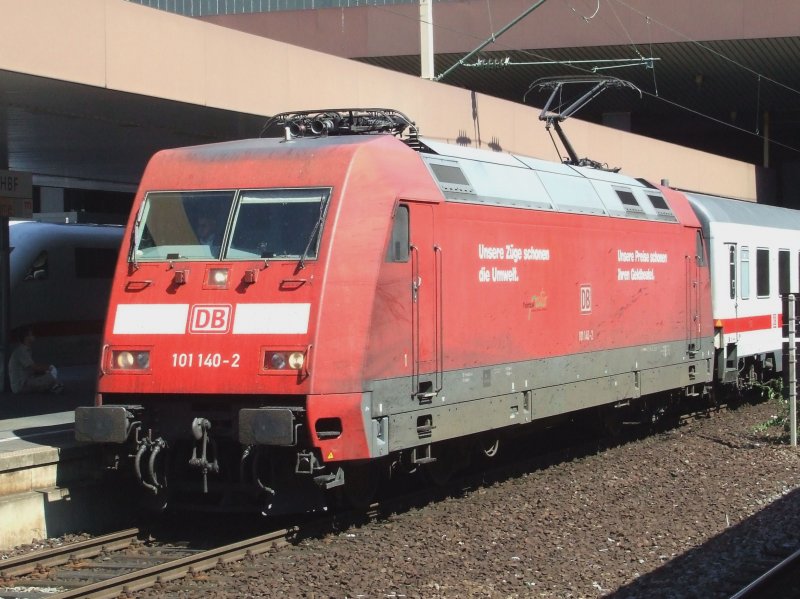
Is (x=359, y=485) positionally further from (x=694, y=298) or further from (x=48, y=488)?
(x=694, y=298)

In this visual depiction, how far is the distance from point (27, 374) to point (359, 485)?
311 inches

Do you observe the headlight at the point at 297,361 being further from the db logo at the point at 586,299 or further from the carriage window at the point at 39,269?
the carriage window at the point at 39,269

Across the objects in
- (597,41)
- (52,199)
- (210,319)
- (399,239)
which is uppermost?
(597,41)

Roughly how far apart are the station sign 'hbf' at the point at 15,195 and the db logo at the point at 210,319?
279 inches

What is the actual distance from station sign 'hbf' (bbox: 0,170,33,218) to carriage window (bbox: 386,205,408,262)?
773 cm

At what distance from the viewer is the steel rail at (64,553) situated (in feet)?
27.1

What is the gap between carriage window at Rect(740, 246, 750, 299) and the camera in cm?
1778

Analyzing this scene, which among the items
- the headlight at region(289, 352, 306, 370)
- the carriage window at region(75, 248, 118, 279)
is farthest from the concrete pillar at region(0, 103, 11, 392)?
the headlight at region(289, 352, 306, 370)

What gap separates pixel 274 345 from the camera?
866cm

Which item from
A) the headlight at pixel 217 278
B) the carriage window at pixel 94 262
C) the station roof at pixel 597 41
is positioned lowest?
the headlight at pixel 217 278

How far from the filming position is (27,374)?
15.9 m

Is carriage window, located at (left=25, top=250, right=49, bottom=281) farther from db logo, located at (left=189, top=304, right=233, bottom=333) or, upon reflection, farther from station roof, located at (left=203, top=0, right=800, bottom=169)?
station roof, located at (left=203, top=0, right=800, bottom=169)

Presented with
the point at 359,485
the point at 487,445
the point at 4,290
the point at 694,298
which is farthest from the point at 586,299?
the point at 4,290

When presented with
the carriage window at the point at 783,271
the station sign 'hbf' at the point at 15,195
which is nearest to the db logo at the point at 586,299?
the station sign 'hbf' at the point at 15,195
